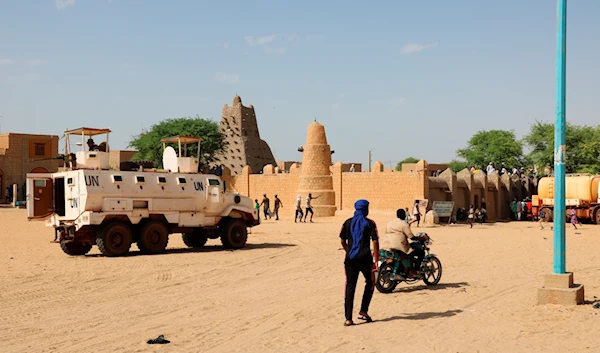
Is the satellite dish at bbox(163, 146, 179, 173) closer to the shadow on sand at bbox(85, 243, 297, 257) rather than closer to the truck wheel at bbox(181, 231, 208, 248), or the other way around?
the truck wheel at bbox(181, 231, 208, 248)

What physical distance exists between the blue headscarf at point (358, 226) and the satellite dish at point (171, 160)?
11.7 metres

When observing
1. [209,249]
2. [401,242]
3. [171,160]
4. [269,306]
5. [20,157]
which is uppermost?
[20,157]

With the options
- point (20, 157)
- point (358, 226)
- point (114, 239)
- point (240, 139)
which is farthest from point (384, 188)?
point (240, 139)

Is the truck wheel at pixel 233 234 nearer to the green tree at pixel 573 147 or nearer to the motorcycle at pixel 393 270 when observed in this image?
the motorcycle at pixel 393 270

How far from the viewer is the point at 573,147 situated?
175 ft

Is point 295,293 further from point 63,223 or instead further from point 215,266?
point 63,223

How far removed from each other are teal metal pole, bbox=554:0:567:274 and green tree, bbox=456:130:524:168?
186ft

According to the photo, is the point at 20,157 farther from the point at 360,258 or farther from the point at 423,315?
the point at 360,258

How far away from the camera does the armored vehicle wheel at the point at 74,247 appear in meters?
18.5

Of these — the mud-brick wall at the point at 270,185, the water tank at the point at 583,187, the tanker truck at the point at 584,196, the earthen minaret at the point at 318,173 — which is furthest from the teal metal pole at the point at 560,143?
the mud-brick wall at the point at 270,185

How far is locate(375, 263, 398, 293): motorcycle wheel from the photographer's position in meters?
11.3

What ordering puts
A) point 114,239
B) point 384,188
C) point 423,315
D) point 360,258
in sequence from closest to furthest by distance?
1. point 360,258
2. point 423,315
3. point 114,239
4. point 384,188

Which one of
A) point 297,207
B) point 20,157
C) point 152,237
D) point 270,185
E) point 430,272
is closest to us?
point 430,272

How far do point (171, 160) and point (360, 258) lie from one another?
40.4ft
